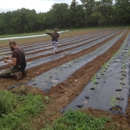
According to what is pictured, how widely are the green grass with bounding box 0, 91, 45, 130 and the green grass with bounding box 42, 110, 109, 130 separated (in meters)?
0.53

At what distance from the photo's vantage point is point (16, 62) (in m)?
5.83

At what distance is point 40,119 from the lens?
138 inches

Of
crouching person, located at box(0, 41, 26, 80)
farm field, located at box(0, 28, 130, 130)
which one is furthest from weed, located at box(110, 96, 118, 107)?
crouching person, located at box(0, 41, 26, 80)

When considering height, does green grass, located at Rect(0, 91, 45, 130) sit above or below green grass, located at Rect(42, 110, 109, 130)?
above

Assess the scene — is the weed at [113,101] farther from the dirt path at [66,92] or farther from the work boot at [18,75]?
the work boot at [18,75]

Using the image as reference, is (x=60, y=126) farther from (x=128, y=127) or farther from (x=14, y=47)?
(x=14, y=47)

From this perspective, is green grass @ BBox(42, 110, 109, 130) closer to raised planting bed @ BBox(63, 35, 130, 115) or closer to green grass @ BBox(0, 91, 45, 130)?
raised planting bed @ BBox(63, 35, 130, 115)

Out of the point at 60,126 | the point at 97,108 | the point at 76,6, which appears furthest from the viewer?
the point at 76,6

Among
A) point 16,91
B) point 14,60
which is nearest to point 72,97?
point 16,91

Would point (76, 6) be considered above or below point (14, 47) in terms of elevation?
above

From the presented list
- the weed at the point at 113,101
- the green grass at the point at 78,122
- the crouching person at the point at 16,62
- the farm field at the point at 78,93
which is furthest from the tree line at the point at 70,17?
the green grass at the point at 78,122

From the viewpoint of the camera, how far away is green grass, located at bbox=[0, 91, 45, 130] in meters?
3.22

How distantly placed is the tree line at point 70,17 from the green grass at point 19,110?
5125 centimetres

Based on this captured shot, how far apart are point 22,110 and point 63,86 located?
188 centimetres
